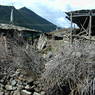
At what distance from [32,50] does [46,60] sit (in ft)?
2.98

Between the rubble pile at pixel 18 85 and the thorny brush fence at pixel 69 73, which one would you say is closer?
the thorny brush fence at pixel 69 73

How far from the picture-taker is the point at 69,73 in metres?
9.88

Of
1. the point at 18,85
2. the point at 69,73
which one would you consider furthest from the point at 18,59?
the point at 69,73

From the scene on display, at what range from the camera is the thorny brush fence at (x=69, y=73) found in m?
9.69

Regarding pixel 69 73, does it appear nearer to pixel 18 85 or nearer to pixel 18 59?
pixel 18 85

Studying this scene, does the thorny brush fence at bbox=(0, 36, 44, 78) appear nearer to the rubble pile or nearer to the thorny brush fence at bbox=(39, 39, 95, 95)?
the rubble pile

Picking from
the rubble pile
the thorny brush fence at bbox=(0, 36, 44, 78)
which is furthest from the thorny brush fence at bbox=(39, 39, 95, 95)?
the thorny brush fence at bbox=(0, 36, 44, 78)

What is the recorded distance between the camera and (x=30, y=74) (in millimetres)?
11102

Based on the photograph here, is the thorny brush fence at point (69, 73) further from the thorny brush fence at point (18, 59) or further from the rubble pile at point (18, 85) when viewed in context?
the thorny brush fence at point (18, 59)

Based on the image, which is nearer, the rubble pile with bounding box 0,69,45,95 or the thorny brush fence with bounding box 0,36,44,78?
the rubble pile with bounding box 0,69,45,95

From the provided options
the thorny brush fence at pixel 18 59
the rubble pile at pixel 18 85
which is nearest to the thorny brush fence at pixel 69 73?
the rubble pile at pixel 18 85

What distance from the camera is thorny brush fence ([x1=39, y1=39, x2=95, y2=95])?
9688mm

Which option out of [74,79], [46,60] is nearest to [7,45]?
[46,60]

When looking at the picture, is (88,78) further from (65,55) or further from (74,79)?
(65,55)
